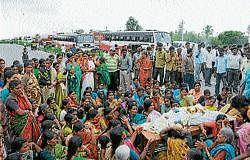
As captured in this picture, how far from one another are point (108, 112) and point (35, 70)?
3053 mm

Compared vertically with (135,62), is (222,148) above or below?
below

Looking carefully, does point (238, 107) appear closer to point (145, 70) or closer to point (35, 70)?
point (35, 70)

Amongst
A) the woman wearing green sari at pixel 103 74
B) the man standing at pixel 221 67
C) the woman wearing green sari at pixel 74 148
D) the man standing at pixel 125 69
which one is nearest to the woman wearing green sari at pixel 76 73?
the woman wearing green sari at pixel 103 74

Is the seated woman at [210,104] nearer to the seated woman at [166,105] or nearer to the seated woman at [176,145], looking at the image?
the seated woman at [166,105]

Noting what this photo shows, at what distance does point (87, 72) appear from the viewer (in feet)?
33.1

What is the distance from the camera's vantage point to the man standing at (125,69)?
37.3 ft

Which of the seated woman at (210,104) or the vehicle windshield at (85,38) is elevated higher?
the vehicle windshield at (85,38)

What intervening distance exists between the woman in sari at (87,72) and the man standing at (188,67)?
2788 mm

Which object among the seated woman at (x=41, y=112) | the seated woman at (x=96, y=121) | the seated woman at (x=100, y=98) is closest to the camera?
the seated woman at (x=96, y=121)

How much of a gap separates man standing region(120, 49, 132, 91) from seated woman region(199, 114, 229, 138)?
574 centimetres

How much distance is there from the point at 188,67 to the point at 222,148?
24.3 ft

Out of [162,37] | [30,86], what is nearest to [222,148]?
[30,86]

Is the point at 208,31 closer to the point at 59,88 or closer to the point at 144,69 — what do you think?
the point at 144,69

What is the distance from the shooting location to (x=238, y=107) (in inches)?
203
